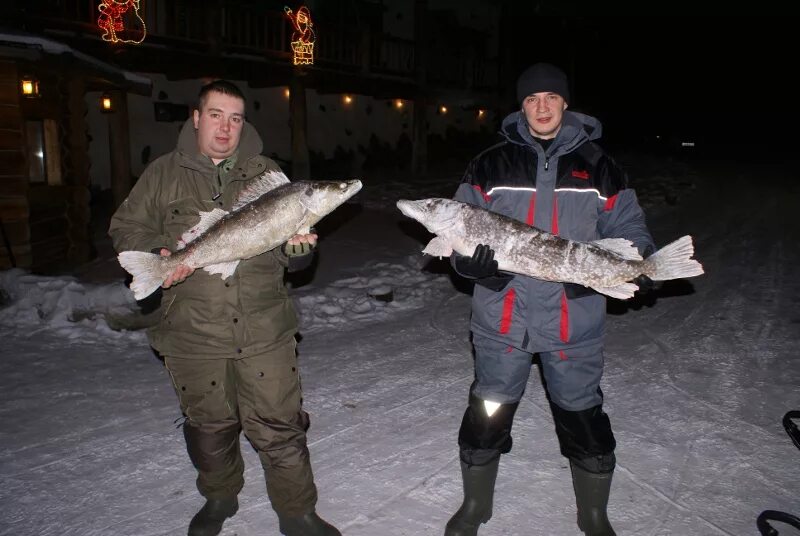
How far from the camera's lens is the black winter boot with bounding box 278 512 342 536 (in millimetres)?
3357

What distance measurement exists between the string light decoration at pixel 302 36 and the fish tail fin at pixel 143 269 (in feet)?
39.8

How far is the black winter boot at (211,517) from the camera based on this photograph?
3.42m

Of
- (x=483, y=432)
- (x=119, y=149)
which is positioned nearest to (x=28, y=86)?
(x=119, y=149)

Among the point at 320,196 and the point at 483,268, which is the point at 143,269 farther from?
the point at 483,268

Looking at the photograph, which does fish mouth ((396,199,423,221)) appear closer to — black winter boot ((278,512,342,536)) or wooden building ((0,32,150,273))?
black winter boot ((278,512,342,536))

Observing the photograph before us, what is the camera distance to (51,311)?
7.18 meters

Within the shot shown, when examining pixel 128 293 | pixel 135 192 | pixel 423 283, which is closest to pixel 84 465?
pixel 135 192

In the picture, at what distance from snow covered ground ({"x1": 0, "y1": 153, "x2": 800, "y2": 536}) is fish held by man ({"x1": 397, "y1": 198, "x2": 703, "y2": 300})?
1.61 meters

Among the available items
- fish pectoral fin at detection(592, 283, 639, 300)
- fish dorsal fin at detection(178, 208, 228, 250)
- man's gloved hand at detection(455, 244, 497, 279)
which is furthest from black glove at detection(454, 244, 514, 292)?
fish dorsal fin at detection(178, 208, 228, 250)

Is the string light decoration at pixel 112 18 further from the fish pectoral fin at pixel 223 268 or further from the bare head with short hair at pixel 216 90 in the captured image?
the fish pectoral fin at pixel 223 268

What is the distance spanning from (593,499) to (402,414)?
6.59 ft

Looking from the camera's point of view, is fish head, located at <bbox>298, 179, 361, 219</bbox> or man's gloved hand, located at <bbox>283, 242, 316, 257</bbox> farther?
man's gloved hand, located at <bbox>283, 242, 316, 257</bbox>

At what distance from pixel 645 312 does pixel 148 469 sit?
6.42 meters

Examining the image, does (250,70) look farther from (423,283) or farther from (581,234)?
(581,234)
